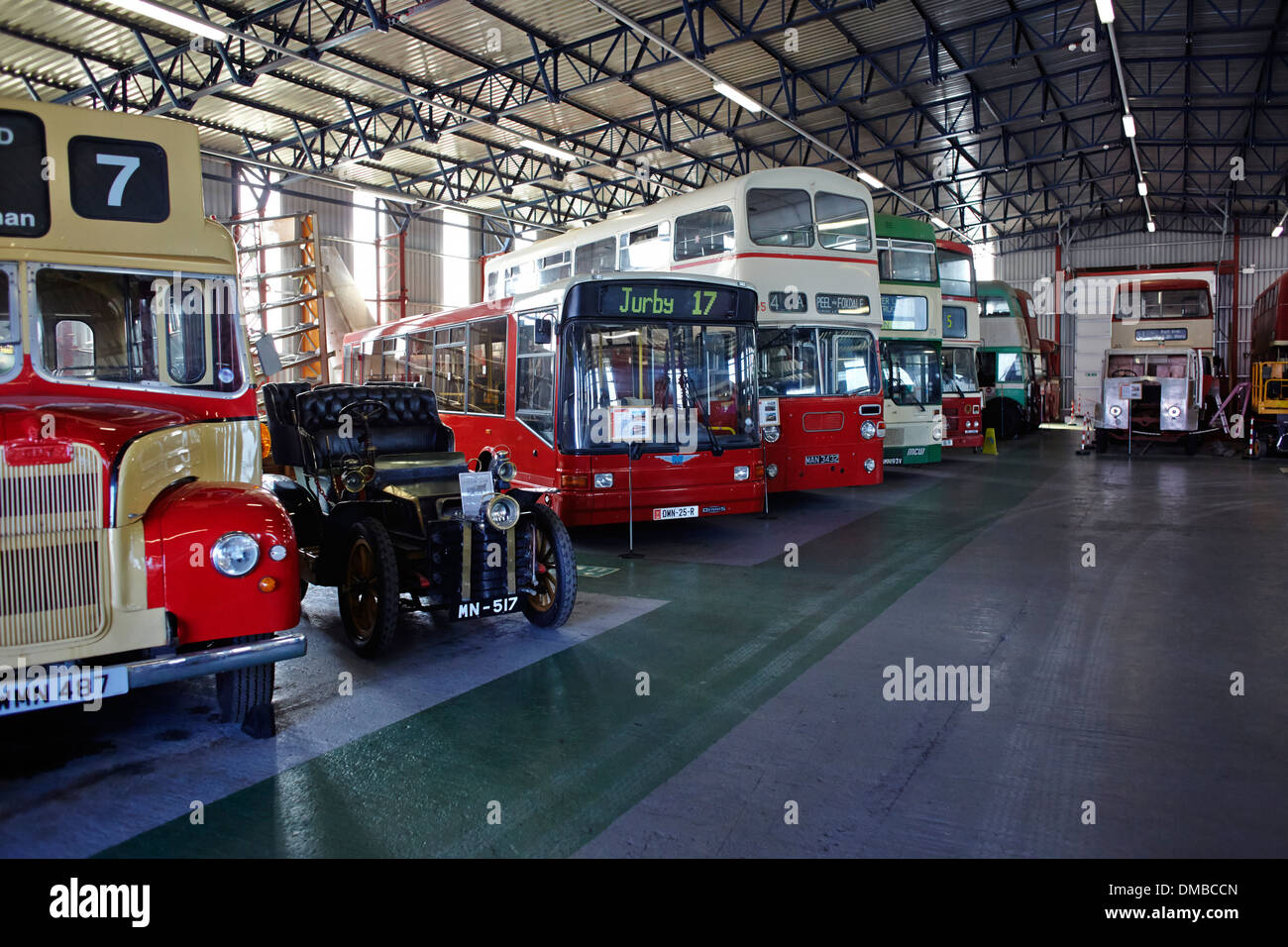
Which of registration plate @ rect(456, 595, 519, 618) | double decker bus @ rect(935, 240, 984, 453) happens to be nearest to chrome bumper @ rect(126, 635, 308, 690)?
registration plate @ rect(456, 595, 519, 618)

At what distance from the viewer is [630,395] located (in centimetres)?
922

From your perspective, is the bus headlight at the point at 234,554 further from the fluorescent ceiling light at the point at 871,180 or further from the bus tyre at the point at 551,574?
the fluorescent ceiling light at the point at 871,180

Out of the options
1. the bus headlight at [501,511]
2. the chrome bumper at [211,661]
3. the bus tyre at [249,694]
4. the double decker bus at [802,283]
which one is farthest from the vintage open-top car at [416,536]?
the double decker bus at [802,283]

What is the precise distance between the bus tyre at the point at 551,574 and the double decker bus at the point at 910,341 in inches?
407

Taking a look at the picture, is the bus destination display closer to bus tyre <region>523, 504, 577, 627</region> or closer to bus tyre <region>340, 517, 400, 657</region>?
bus tyre <region>523, 504, 577, 627</region>

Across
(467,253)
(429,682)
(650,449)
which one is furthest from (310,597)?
(467,253)

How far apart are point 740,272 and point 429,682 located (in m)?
7.60

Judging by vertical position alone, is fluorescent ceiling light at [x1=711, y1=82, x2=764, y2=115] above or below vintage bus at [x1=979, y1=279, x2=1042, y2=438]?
above

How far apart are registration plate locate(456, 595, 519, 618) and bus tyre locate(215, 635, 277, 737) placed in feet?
4.92

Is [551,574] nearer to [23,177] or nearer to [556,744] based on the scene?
[556,744]

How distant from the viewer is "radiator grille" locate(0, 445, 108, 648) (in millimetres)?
3623
